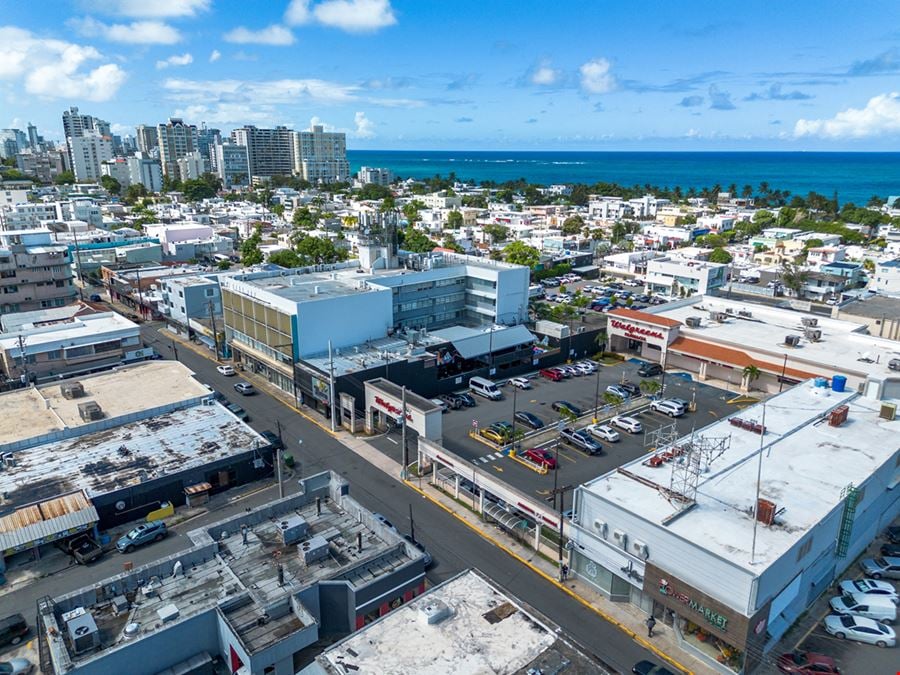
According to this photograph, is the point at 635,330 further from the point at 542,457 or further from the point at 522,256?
the point at 522,256

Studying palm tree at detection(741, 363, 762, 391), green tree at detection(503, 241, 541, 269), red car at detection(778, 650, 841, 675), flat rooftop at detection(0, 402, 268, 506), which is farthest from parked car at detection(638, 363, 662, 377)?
green tree at detection(503, 241, 541, 269)

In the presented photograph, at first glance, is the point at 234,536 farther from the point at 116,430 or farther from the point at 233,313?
the point at 233,313

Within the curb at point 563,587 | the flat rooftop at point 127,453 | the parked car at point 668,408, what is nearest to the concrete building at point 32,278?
the flat rooftop at point 127,453

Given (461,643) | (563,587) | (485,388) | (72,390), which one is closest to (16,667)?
(461,643)

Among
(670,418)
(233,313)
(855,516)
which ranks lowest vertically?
(670,418)

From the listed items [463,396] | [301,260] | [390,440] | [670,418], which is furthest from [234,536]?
[301,260]

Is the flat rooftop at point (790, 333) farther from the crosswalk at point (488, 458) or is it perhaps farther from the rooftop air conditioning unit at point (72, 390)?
the rooftop air conditioning unit at point (72, 390)
